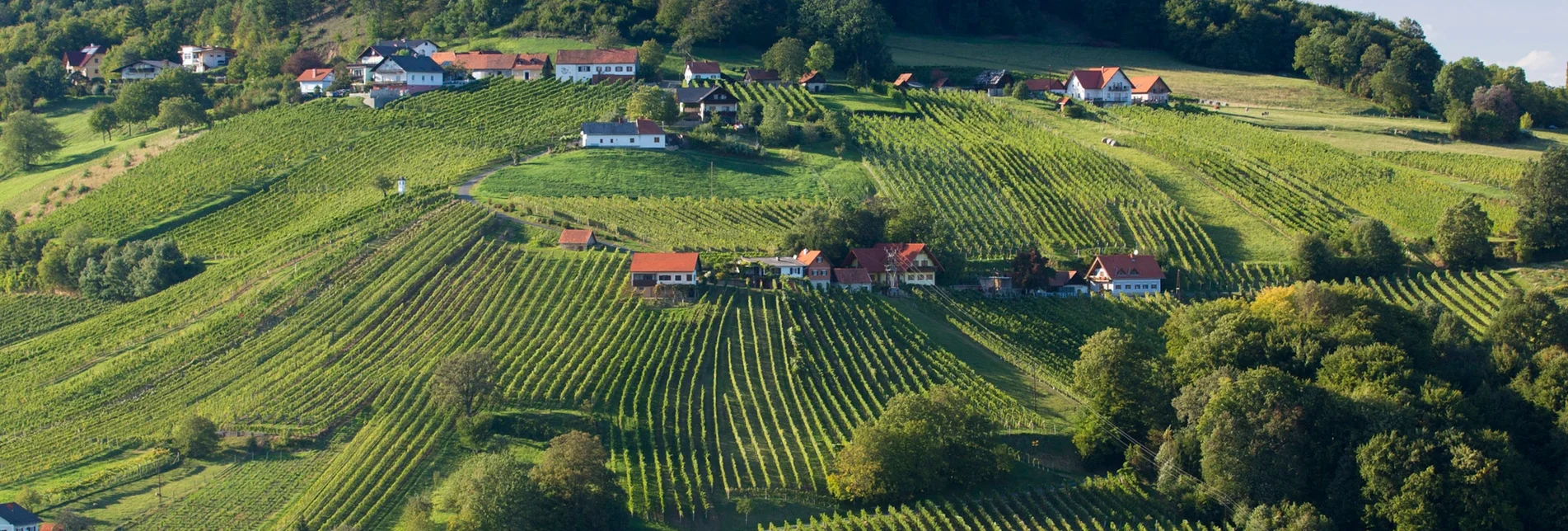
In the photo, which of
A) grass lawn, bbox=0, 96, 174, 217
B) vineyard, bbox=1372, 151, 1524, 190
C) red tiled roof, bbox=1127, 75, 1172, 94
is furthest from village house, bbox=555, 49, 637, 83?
vineyard, bbox=1372, 151, 1524, 190

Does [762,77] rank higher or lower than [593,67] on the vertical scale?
higher

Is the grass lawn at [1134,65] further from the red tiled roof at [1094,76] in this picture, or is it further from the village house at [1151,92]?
the red tiled roof at [1094,76]

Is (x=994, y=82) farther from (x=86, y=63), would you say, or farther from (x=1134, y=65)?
(x=86, y=63)

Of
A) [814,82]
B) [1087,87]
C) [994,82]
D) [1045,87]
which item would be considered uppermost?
[1087,87]

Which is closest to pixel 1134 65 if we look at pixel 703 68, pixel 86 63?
pixel 703 68

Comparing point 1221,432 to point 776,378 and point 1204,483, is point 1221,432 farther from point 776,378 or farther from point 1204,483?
point 776,378
